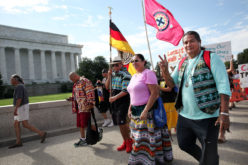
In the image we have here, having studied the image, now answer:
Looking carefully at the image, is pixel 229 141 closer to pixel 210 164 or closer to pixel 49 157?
pixel 210 164

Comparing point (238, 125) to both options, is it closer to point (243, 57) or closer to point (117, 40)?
point (117, 40)

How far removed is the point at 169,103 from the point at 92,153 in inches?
97.1

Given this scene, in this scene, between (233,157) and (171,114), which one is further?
(171,114)

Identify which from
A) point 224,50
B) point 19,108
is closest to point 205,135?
point 19,108

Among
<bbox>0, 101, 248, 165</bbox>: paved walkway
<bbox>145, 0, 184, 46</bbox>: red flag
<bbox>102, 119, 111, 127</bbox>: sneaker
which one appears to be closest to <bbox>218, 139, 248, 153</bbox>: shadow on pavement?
<bbox>0, 101, 248, 165</bbox>: paved walkway

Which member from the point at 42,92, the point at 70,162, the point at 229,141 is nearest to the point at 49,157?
the point at 70,162

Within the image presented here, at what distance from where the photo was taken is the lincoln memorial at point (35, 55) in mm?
56188

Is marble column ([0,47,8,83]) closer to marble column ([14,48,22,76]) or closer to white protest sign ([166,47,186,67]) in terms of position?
marble column ([14,48,22,76])

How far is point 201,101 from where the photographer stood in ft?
7.11

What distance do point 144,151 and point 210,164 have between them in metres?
1.26

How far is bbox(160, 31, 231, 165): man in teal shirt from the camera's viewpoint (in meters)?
2.04

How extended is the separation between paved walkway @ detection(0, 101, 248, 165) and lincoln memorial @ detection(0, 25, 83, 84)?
58.1 metres

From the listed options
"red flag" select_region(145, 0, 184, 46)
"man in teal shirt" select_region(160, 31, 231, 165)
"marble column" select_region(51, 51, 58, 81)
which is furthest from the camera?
"marble column" select_region(51, 51, 58, 81)

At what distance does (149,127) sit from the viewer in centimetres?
312
